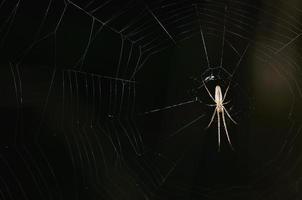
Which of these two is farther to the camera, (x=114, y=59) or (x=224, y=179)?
(x=224, y=179)

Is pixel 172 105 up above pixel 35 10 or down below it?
below

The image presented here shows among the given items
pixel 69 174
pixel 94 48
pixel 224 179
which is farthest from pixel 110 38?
pixel 224 179

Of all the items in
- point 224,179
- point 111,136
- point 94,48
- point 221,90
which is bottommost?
point 224,179

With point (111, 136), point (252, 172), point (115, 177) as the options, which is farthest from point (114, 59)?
point (252, 172)

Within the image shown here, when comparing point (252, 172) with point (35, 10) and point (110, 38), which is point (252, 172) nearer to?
point (110, 38)

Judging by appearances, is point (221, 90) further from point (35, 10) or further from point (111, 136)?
point (35, 10)

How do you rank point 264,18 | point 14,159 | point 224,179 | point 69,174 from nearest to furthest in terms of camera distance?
point 14,159 → point 69,174 → point 264,18 → point 224,179

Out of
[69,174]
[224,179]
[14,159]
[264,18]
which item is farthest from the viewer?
[224,179]
